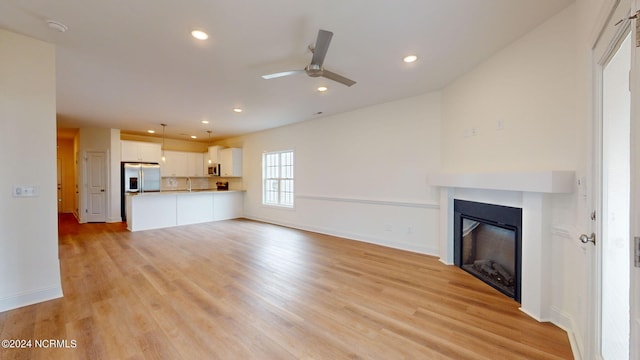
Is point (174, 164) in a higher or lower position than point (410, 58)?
lower

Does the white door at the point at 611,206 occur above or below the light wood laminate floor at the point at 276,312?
above

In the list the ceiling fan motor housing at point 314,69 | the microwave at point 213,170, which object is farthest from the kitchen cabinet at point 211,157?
the ceiling fan motor housing at point 314,69

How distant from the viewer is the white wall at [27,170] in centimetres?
240

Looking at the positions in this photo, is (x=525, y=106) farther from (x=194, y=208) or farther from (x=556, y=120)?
(x=194, y=208)

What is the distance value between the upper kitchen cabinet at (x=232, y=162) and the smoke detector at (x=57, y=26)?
556cm

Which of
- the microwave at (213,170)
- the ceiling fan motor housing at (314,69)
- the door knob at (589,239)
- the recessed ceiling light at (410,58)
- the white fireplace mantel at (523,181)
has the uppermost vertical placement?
the recessed ceiling light at (410,58)

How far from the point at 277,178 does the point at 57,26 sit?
5.08 meters

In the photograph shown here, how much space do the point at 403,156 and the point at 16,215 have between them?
16.0ft

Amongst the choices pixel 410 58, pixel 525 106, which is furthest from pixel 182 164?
pixel 525 106

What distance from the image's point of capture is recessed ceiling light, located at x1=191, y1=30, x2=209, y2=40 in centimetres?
238

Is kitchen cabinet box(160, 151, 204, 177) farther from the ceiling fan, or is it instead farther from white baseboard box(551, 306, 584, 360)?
white baseboard box(551, 306, 584, 360)

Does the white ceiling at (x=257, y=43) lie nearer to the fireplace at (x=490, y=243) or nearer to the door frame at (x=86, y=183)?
the fireplace at (x=490, y=243)

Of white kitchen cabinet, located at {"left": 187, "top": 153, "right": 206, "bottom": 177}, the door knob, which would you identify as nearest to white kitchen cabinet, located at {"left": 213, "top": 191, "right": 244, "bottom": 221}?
white kitchen cabinet, located at {"left": 187, "top": 153, "right": 206, "bottom": 177}

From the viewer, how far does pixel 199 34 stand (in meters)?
2.41
